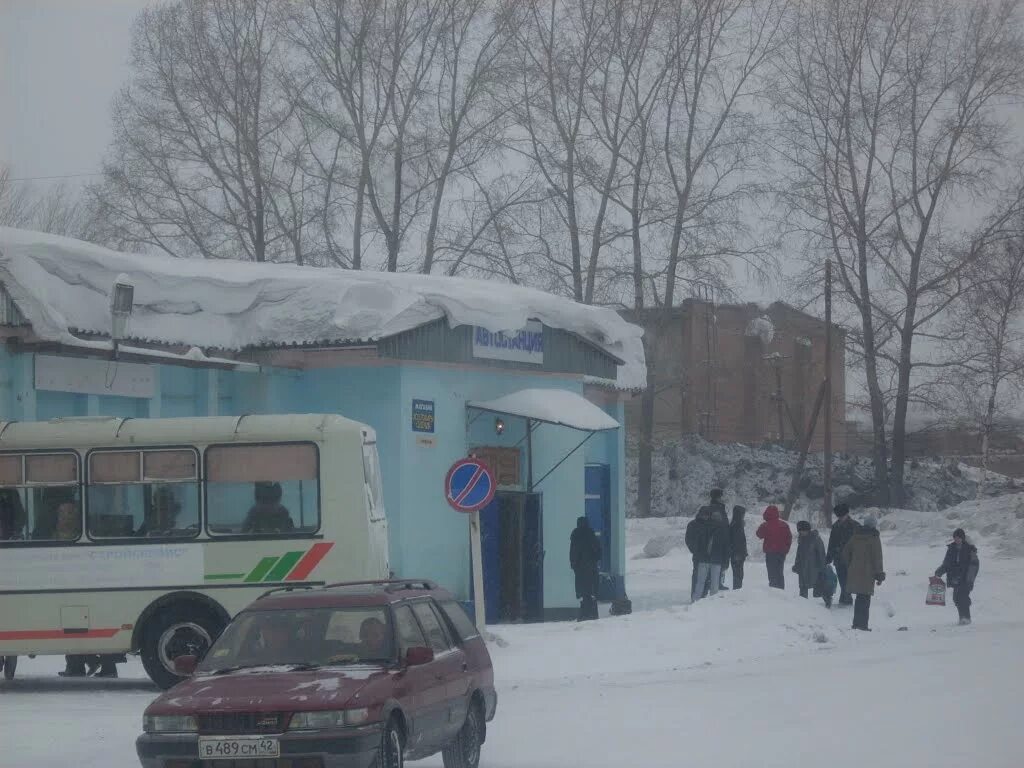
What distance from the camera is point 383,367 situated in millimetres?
22016

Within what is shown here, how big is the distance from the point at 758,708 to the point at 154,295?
11.3m

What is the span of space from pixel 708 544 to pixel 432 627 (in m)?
14.3

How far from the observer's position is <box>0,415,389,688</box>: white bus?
51.5ft

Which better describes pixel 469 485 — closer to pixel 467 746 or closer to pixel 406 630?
pixel 467 746

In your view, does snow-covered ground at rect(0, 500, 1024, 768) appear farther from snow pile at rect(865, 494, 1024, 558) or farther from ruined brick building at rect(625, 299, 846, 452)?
ruined brick building at rect(625, 299, 846, 452)

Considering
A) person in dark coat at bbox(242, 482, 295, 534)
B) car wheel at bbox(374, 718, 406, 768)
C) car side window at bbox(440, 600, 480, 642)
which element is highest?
A: person in dark coat at bbox(242, 482, 295, 534)

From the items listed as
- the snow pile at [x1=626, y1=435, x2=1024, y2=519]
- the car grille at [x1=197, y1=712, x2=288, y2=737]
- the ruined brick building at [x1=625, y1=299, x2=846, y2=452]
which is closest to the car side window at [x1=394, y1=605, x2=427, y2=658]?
the car grille at [x1=197, y1=712, x2=288, y2=737]

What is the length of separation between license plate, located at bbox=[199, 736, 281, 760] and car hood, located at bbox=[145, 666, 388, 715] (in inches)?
6.6

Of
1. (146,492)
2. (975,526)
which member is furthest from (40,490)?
(975,526)

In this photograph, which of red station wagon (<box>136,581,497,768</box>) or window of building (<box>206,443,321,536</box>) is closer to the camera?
red station wagon (<box>136,581,497,768</box>)

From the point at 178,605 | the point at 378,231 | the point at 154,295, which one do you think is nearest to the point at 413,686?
the point at 178,605

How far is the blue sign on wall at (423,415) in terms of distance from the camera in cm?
2212

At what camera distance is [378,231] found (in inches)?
1746

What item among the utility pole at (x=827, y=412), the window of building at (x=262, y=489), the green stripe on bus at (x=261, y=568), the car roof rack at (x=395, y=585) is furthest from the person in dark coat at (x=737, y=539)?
the utility pole at (x=827, y=412)
